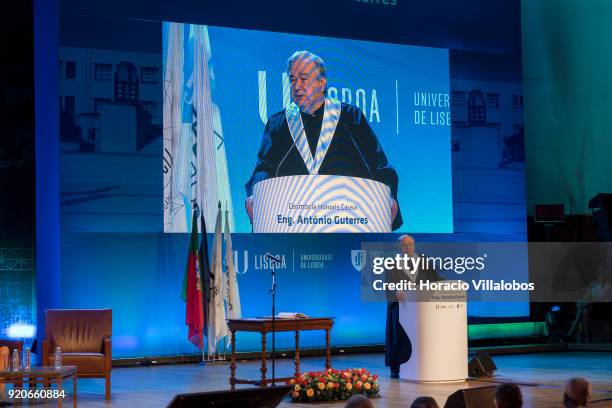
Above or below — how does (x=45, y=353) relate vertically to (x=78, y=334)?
below

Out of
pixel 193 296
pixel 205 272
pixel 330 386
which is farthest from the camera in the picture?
pixel 205 272

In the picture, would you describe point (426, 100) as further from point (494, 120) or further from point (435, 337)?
point (435, 337)

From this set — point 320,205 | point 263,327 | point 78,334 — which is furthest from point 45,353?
point 320,205

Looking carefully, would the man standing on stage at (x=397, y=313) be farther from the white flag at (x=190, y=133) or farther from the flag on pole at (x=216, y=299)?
the white flag at (x=190, y=133)

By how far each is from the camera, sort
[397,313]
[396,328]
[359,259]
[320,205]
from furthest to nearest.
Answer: [359,259]
[320,205]
[397,313]
[396,328]

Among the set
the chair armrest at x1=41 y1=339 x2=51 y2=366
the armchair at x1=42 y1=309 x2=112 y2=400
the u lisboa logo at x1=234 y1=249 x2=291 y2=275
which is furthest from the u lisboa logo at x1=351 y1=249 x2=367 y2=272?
the chair armrest at x1=41 y1=339 x2=51 y2=366

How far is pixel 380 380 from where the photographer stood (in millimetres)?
10258

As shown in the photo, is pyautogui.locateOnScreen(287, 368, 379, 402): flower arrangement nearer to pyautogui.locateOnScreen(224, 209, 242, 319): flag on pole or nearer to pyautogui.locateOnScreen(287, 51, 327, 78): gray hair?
pyautogui.locateOnScreen(224, 209, 242, 319): flag on pole

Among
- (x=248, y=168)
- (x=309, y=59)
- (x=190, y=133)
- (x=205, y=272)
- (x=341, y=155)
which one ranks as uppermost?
(x=309, y=59)

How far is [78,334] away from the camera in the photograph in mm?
9742

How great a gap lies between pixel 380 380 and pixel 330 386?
5.69 feet

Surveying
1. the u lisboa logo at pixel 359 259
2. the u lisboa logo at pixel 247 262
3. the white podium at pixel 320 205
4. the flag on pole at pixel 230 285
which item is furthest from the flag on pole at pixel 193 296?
the u lisboa logo at pixel 359 259

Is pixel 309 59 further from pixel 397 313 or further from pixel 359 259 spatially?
pixel 397 313

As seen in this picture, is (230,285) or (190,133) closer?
(230,285)
